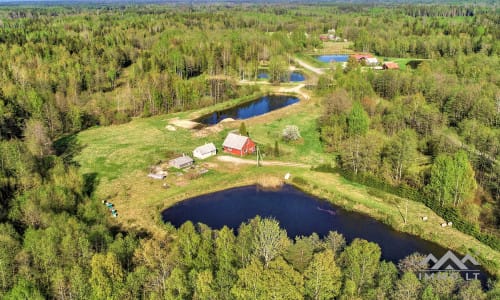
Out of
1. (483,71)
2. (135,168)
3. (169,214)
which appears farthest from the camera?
(483,71)

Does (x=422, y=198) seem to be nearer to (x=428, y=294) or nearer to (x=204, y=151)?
(x=428, y=294)

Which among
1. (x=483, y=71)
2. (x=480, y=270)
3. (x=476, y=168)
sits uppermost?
(x=483, y=71)

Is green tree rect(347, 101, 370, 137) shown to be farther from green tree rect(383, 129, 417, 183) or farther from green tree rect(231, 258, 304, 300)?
green tree rect(231, 258, 304, 300)

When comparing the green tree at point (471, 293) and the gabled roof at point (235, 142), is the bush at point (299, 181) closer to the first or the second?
the gabled roof at point (235, 142)

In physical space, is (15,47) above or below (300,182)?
above

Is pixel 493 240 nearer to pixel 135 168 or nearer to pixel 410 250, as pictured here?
pixel 410 250

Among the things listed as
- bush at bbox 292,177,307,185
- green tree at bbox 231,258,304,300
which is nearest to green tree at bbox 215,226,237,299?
green tree at bbox 231,258,304,300

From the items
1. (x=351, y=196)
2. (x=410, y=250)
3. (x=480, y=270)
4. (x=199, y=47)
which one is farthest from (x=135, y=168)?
(x=199, y=47)

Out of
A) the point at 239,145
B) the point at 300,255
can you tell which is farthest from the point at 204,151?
the point at 300,255
